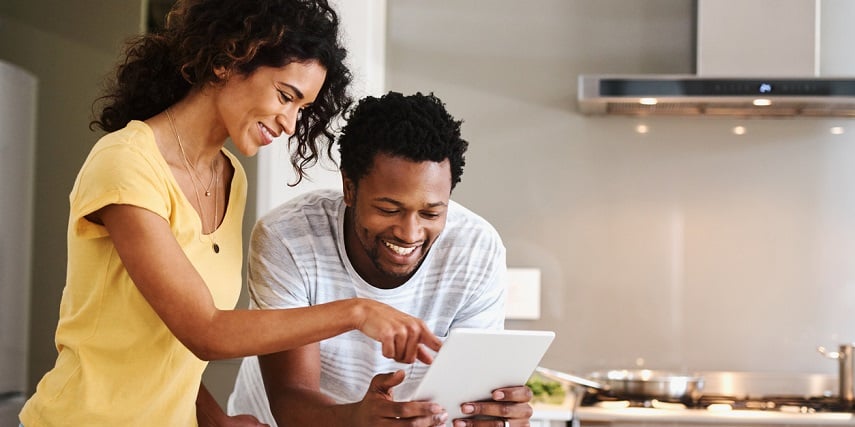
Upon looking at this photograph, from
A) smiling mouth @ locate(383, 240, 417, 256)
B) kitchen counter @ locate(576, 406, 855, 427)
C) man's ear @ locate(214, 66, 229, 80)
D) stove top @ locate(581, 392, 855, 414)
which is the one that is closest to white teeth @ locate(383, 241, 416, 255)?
smiling mouth @ locate(383, 240, 417, 256)

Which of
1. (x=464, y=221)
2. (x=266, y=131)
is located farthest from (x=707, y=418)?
(x=266, y=131)

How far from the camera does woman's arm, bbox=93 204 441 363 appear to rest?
1.33 metres

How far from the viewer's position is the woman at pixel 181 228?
52.6 inches

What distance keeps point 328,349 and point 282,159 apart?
4.93ft

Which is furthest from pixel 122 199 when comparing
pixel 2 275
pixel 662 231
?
pixel 662 231

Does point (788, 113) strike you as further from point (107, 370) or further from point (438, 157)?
point (107, 370)

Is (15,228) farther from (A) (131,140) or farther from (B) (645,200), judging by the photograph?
(B) (645,200)

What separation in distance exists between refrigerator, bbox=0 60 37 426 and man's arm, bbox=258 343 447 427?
4.33ft

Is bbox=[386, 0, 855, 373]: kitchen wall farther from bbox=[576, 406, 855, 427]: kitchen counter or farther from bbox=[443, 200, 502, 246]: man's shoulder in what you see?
bbox=[443, 200, 502, 246]: man's shoulder

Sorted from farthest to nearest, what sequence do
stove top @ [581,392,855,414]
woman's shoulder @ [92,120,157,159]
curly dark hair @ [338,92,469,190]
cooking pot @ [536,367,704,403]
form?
cooking pot @ [536,367,704,403], stove top @ [581,392,855,414], curly dark hair @ [338,92,469,190], woman's shoulder @ [92,120,157,159]

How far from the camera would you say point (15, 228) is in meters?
2.81

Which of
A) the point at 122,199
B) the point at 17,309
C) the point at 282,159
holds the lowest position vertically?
the point at 17,309

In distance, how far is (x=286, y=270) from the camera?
1733 mm

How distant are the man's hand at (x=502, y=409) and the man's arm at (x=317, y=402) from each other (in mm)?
81
